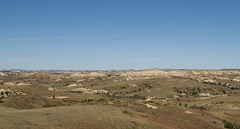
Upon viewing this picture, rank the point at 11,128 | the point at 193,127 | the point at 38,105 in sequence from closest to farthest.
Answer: the point at 11,128
the point at 193,127
the point at 38,105

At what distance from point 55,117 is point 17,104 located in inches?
663

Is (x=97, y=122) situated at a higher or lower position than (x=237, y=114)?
higher

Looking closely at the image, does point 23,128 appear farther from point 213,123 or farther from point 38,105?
point 213,123

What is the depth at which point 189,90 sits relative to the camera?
11162 cm

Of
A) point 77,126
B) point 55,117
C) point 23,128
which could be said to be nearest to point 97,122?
point 77,126

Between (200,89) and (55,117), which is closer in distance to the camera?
(55,117)

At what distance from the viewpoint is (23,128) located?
21734 mm

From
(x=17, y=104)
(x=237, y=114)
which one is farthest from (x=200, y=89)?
(x=17, y=104)

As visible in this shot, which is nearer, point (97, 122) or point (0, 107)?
point (97, 122)

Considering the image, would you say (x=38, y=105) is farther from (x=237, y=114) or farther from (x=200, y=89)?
(x=200, y=89)

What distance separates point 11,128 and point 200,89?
105 metres

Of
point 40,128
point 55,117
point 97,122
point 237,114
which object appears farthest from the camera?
point 237,114

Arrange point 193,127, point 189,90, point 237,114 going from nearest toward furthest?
point 193,127
point 237,114
point 189,90

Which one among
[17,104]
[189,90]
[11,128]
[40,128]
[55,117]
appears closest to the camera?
[11,128]
